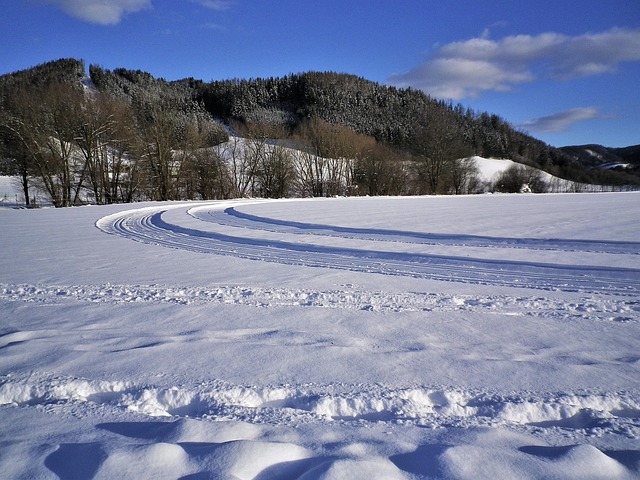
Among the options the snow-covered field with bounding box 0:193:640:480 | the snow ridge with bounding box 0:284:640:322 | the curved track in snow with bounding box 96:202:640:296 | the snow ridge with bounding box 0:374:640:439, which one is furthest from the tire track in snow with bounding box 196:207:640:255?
the snow ridge with bounding box 0:374:640:439

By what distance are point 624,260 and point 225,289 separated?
7.35 meters

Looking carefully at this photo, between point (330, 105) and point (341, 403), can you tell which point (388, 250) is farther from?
point (330, 105)

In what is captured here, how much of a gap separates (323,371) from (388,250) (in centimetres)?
542

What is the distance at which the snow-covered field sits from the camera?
6.71ft

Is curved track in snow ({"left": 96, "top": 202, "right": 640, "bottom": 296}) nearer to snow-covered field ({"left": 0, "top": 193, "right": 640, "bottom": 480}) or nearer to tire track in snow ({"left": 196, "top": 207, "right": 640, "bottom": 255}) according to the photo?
tire track in snow ({"left": 196, "top": 207, "right": 640, "bottom": 255})

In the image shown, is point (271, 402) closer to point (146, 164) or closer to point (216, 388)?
point (216, 388)

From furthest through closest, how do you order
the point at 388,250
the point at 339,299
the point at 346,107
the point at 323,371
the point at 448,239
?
the point at 346,107
the point at 448,239
the point at 388,250
the point at 339,299
the point at 323,371

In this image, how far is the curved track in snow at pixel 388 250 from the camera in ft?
18.6

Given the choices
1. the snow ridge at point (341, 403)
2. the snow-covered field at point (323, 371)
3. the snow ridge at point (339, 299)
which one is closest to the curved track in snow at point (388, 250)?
the snow-covered field at point (323, 371)

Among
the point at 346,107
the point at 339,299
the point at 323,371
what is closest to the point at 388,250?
the point at 339,299

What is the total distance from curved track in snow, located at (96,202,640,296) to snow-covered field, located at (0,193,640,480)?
0.10 meters

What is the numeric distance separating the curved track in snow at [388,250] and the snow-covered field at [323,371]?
0.34 ft

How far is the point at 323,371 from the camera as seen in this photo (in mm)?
3020

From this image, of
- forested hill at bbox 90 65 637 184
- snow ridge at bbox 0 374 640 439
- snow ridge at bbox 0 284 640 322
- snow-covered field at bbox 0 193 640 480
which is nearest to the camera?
snow-covered field at bbox 0 193 640 480
